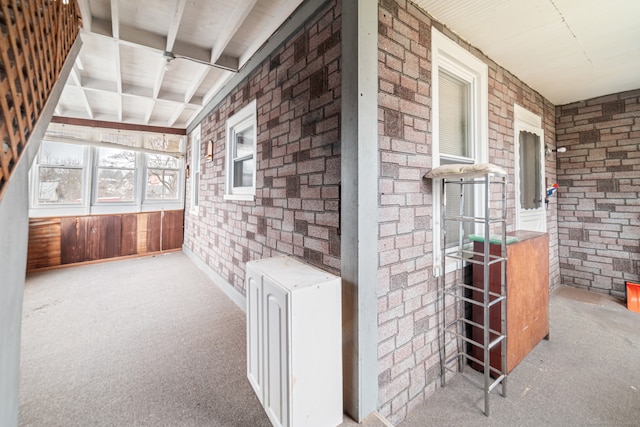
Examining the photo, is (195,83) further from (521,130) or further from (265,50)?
(521,130)

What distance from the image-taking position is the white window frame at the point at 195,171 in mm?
5241

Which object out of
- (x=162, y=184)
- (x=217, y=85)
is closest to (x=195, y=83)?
(x=217, y=85)

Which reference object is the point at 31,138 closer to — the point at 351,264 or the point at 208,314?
the point at 351,264

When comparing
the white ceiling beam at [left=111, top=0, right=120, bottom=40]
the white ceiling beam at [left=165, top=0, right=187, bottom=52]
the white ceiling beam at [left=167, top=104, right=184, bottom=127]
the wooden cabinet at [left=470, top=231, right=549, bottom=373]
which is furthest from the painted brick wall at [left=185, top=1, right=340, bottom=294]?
the white ceiling beam at [left=167, top=104, right=184, bottom=127]

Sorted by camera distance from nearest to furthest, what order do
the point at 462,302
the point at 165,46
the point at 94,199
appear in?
the point at 462,302
the point at 165,46
the point at 94,199

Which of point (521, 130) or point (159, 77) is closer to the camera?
point (521, 130)

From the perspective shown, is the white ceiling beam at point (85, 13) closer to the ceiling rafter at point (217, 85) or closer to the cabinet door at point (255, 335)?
the ceiling rafter at point (217, 85)

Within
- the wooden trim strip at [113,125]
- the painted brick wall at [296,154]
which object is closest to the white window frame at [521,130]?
the painted brick wall at [296,154]

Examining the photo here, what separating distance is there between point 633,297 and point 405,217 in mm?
3942

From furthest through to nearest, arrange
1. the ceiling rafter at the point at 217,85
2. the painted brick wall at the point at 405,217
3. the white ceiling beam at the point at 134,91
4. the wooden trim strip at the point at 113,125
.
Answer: the wooden trim strip at the point at 113,125, the white ceiling beam at the point at 134,91, the ceiling rafter at the point at 217,85, the painted brick wall at the point at 405,217

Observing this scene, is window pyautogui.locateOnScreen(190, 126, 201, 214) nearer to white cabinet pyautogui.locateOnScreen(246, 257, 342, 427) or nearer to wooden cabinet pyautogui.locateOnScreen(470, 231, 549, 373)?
white cabinet pyautogui.locateOnScreen(246, 257, 342, 427)

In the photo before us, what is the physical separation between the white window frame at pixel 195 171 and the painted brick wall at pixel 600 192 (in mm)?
6503

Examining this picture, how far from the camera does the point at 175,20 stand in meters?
2.29

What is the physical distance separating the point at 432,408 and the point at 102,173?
7.07m
